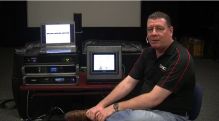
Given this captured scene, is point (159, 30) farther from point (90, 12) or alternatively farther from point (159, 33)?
point (90, 12)

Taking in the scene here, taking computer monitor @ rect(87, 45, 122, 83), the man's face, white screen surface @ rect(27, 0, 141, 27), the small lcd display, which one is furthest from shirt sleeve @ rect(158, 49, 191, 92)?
white screen surface @ rect(27, 0, 141, 27)

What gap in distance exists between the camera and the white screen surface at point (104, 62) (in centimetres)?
312

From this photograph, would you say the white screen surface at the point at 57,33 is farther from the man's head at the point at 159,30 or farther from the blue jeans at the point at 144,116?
the blue jeans at the point at 144,116

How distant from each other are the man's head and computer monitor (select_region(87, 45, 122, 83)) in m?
0.72

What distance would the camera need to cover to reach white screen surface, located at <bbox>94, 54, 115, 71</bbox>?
3.12 metres

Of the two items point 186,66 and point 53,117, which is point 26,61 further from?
point 186,66

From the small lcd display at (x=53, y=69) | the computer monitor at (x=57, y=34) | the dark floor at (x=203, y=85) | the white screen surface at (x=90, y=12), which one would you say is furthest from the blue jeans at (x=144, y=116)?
the white screen surface at (x=90, y=12)

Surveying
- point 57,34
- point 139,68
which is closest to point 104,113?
point 139,68

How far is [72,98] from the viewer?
3750mm

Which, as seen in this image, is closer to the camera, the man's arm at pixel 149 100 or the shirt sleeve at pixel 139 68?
the man's arm at pixel 149 100

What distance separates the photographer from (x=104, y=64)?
3.15 metres

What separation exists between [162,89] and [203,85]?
2.72 metres

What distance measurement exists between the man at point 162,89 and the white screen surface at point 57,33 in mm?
1070

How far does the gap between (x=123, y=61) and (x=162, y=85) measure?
109 cm
